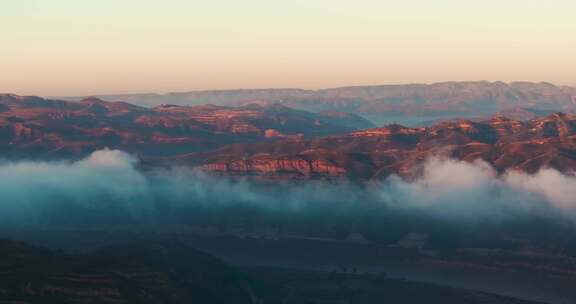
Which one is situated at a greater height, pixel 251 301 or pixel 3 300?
pixel 3 300

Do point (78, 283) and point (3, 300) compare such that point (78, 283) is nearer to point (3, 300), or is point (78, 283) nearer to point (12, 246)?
point (3, 300)

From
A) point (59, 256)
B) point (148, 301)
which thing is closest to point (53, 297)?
point (148, 301)

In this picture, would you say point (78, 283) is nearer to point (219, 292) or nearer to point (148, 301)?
point (148, 301)

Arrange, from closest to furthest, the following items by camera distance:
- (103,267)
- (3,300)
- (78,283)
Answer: (3,300) → (78,283) → (103,267)

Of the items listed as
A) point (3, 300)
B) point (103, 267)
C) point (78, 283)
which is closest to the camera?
point (3, 300)

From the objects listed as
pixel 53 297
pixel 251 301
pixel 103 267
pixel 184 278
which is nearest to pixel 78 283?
pixel 53 297

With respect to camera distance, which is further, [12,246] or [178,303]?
[12,246]

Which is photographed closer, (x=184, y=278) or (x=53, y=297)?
(x=53, y=297)

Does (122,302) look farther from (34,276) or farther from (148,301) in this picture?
(34,276)
